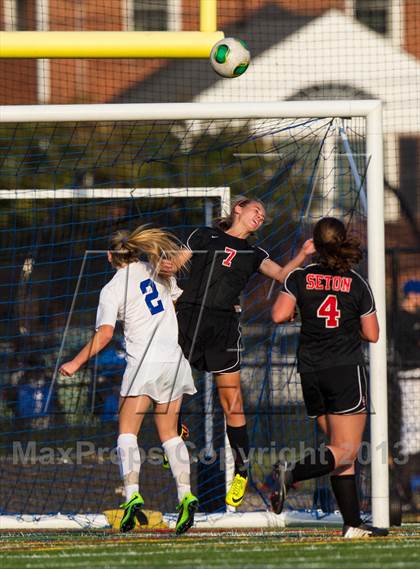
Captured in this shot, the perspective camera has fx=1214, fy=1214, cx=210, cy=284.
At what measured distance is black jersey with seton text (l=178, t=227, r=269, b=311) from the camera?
7723 mm

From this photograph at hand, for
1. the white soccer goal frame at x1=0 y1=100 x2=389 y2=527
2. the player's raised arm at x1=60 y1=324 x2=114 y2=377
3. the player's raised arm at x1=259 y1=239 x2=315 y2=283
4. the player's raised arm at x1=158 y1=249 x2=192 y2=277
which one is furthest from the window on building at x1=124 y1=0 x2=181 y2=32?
Answer: the player's raised arm at x1=60 y1=324 x2=114 y2=377

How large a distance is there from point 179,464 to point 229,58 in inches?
97.7

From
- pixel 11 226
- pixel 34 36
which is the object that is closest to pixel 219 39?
pixel 34 36

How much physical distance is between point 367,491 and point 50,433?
2.45 metres

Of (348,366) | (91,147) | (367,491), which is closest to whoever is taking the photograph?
(348,366)

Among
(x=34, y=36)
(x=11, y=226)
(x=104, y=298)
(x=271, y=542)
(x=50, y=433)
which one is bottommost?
(x=271, y=542)

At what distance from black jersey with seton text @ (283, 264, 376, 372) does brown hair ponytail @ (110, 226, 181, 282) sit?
0.83 meters

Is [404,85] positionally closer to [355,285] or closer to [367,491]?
[367,491]

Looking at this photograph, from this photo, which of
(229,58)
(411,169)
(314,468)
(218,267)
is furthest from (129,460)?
(411,169)

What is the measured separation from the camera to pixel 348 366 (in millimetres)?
6852

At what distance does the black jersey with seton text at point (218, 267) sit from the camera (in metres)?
7.72

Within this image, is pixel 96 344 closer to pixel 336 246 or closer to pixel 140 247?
pixel 140 247

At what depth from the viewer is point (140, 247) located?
722 centimetres

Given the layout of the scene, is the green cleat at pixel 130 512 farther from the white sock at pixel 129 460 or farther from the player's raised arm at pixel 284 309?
the player's raised arm at pixel 284 309
